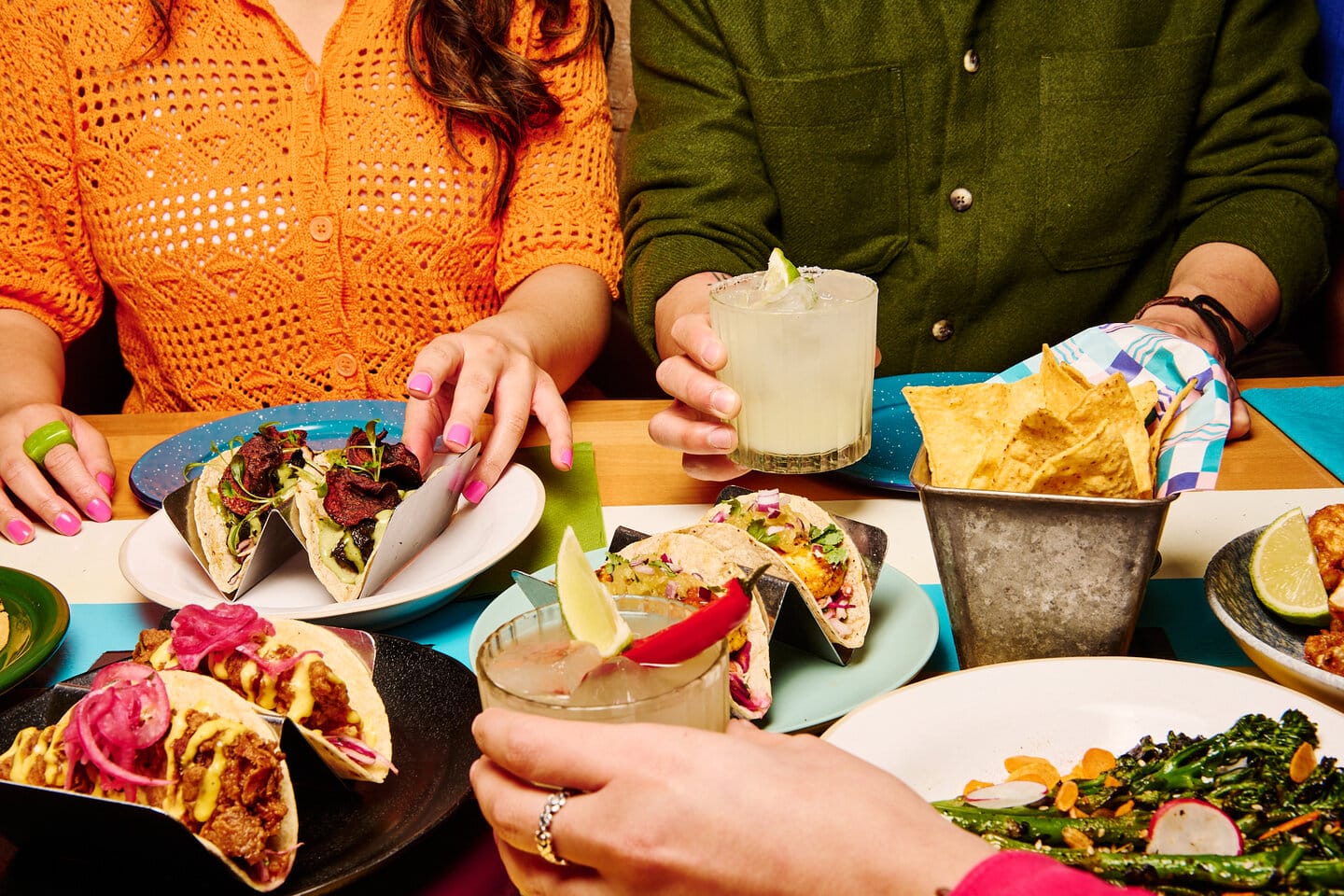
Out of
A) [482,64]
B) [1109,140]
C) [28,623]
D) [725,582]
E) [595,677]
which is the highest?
[482,64]

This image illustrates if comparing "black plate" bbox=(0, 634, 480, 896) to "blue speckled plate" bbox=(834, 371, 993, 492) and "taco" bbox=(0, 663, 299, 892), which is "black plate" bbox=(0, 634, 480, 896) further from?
"blue speckled plate" bbox=(834, 371, 993, 492)

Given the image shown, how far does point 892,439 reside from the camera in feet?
5.88

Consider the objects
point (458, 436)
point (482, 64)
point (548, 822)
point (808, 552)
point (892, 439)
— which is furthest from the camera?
point (482, 64)

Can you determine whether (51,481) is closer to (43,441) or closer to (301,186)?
(43,441)

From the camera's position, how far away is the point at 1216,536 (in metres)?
1.48

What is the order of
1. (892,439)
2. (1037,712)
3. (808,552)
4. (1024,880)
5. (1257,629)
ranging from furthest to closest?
(892,439), (808,552), (1257,629), (1037,712), (1024,880)

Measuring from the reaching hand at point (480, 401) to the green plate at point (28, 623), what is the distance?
1.76ft

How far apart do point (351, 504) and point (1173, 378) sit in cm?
104

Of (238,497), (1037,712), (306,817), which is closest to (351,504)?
(238,497)

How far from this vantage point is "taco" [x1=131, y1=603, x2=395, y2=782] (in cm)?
98

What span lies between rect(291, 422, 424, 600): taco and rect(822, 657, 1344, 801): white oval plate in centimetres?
70

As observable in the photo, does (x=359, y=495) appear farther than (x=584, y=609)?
Yes

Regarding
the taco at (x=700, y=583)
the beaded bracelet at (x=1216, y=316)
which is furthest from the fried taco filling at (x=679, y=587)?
the beaded bracelet at (x=1216, y=316)

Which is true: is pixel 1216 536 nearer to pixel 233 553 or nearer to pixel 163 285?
pixel 233 553
